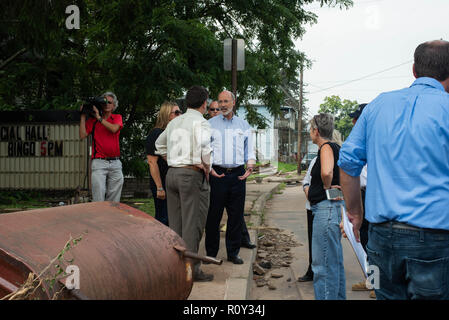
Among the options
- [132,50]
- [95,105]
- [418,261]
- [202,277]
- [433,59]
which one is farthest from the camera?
[132,50]

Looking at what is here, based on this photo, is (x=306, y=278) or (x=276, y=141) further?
(x=276, y=141)

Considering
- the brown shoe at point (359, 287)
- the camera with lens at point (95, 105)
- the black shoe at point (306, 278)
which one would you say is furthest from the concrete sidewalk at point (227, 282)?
the camera with lens at point (95, 105)

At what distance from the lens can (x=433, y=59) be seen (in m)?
2.41

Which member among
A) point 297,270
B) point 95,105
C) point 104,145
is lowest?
point 297,270

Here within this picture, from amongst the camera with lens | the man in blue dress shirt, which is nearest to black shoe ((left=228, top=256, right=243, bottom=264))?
the man in blue dress shirt

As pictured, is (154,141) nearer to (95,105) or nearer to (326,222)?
(95,105)

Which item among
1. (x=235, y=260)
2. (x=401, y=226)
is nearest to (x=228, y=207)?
(x=235, y=260)

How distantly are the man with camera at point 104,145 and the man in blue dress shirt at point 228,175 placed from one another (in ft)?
3.89

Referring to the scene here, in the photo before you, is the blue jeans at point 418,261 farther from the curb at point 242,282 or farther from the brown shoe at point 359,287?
the brown shoe at point 359,287

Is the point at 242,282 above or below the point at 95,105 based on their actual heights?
below

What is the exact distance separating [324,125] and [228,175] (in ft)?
5.74

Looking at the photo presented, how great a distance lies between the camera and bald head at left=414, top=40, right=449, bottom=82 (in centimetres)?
239

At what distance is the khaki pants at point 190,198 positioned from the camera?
4.80 m
